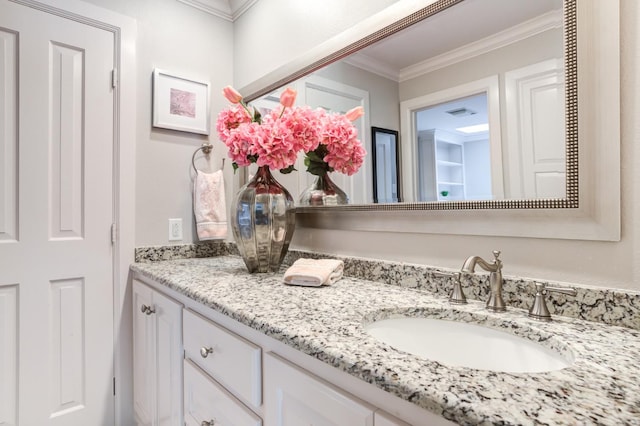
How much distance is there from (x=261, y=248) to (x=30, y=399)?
1.13 metres

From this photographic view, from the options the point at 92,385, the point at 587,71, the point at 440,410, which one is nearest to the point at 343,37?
the point at 587,71

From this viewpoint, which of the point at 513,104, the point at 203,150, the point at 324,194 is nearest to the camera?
the point at 513,104

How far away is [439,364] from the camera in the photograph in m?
0.54

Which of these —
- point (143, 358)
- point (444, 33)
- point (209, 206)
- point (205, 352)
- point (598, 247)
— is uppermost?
point (444, 33)

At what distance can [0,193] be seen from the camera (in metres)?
1.38

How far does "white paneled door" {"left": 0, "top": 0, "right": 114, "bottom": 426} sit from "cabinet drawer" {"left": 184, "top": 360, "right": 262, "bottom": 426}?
0.75 metres

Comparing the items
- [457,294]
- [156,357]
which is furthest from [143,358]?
[457,294]

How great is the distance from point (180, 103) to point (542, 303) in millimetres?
1753

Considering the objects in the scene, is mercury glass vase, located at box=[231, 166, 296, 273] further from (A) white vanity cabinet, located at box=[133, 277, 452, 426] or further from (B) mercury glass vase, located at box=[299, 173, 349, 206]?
(A) white vanity cabinet, located at box=[133, 277, 452, 426]

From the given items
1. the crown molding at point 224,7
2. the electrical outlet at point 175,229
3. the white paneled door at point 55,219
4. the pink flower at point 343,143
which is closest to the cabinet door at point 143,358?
the white paneled door at point 55,219

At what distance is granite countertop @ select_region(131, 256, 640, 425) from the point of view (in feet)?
1.37

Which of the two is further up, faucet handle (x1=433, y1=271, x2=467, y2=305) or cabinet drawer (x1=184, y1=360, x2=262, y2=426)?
faucet handle (x1=433, y1=271, x2=467, y2=305)

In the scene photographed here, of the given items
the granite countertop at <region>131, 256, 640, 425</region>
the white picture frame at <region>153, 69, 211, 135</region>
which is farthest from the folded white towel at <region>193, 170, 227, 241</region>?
the granite countertop at <region>131, 256, 640, 425</region>

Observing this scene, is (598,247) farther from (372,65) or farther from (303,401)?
(372,65)
